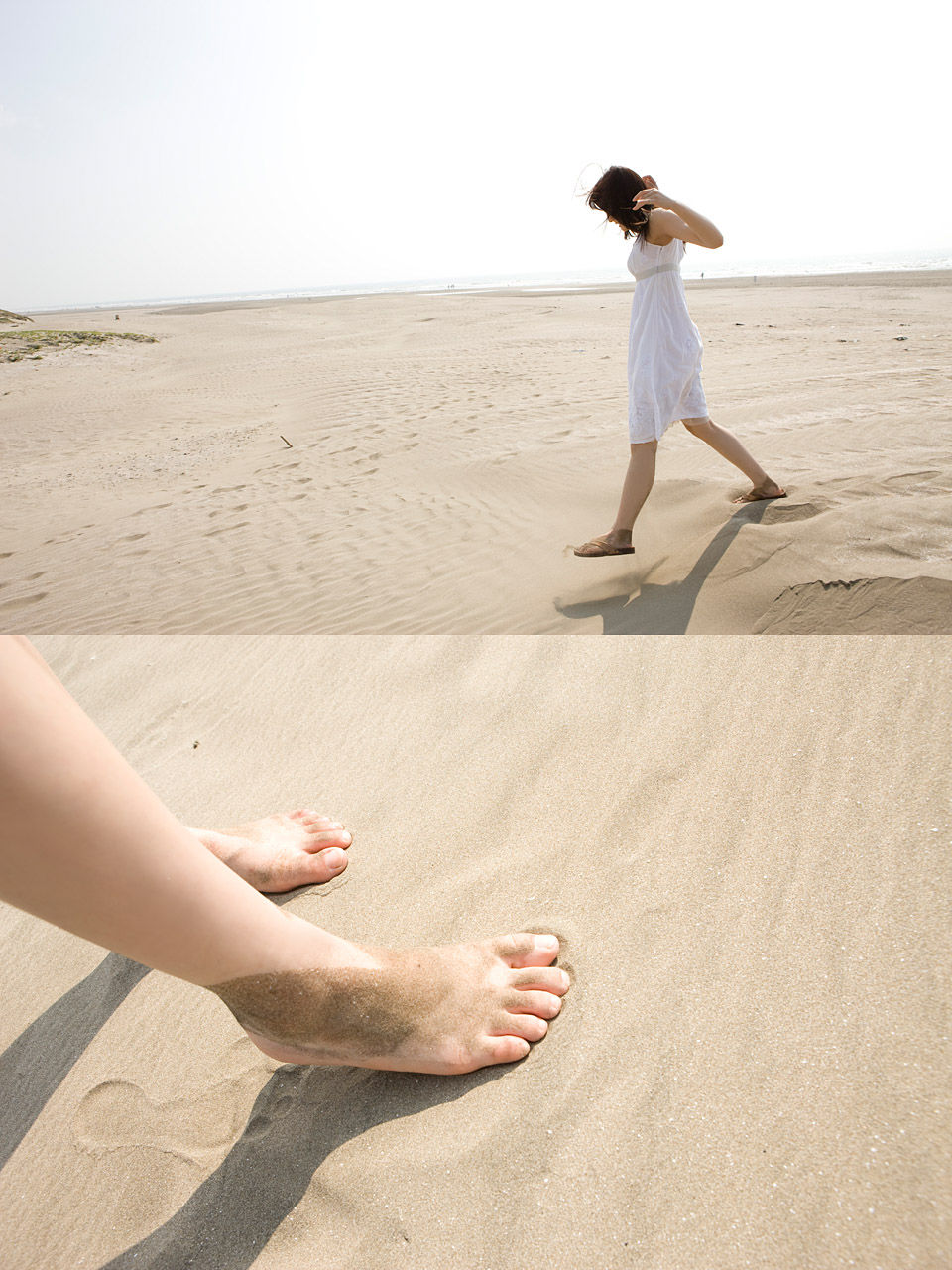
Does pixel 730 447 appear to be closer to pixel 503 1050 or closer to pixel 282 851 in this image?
pixel 282 851

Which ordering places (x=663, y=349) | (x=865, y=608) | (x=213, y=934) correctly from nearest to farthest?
(x=213, y=934) < (x=865, y=608) < (x=663, y=349)

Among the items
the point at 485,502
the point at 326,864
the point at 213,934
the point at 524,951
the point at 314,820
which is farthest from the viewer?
the point at 485,502

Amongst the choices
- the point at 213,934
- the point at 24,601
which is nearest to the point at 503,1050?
the point at 213,934

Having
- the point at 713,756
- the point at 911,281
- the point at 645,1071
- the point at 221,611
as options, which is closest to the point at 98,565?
the point at 221,611

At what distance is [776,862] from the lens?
1434 millimetres

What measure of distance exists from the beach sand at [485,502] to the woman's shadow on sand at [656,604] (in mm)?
13

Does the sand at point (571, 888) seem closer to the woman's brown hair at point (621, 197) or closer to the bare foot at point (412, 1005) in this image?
the bare foot at point (412, 1005)

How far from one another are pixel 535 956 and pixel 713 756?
0.68m

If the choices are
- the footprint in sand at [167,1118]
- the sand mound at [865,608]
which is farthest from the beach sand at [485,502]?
the footprint in sand at [167,1118]

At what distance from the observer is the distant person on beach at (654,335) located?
3098 millimetres

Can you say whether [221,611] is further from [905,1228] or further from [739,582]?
[905,1228]

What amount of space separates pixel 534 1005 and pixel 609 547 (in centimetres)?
246

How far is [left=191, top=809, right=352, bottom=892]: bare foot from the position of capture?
1646 millimetres

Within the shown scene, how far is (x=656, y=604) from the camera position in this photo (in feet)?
9.35
